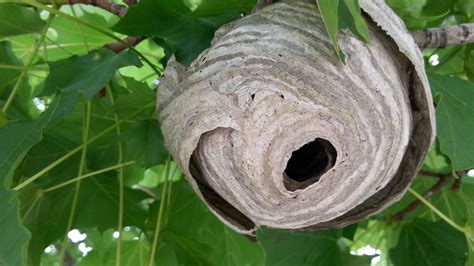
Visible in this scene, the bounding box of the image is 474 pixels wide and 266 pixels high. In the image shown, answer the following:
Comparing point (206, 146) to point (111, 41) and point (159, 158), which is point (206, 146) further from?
point (111, 41)

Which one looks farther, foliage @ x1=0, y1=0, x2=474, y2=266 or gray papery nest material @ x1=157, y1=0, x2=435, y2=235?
foliage @ x1=0, y1=0, x2=474, y2=266

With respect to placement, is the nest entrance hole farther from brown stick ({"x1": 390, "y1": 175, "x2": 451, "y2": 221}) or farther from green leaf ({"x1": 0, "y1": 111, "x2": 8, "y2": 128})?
brown stick ({"x1": 390, "y1": 175, "x2": 451, "y2": 221})

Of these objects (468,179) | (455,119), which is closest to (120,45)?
(455,119)

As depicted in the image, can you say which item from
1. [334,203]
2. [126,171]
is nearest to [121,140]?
[126,171]

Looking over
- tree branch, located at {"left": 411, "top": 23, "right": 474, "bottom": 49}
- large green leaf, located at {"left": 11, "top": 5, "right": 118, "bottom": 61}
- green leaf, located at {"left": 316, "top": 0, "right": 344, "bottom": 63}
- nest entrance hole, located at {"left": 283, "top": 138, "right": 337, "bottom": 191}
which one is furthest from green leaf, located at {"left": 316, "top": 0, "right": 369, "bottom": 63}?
large green leaf, located at {"left": 11, "top": 5, "right": 118, "bottom": 61}

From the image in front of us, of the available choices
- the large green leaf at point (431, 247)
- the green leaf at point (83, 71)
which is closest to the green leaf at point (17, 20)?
the green leaf at point (83, 71)

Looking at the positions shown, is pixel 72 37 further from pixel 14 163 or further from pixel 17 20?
pixel 14 163
